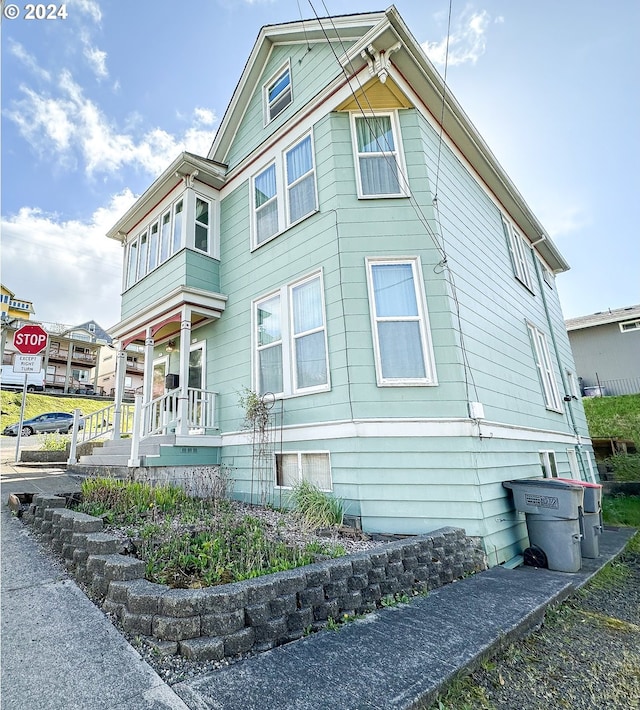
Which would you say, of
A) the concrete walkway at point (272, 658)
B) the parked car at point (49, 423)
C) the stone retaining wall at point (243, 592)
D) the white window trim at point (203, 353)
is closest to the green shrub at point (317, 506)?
the stone retaining wall at point (243, 592)

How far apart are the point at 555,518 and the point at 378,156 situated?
583cm

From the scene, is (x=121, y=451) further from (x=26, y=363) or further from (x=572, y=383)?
(x=572, y=383)

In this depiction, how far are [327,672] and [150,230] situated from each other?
9599 mm

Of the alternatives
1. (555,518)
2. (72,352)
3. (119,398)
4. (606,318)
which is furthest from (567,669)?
(72,352)

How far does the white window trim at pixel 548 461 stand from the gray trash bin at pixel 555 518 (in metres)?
2.52

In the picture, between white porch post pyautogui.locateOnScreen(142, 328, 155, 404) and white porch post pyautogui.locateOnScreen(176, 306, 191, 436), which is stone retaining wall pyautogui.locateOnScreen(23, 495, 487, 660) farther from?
white porch post pyautogui.locateOnScreen(142, 328, 155, 404)

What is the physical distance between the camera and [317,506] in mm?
4930

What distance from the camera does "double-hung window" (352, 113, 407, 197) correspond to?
6.09 meters

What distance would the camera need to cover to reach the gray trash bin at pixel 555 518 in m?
4.73

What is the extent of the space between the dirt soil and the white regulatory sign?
416 inches

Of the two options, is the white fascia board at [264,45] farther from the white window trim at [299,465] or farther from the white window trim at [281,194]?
the white window trim at [299,465]

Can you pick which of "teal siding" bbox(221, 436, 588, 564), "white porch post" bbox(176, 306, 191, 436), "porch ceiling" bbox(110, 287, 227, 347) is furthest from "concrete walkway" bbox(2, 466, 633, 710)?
"porch ceiling" bbox(110, 287, 227, 347)

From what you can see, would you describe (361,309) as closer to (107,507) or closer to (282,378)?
(282,378)

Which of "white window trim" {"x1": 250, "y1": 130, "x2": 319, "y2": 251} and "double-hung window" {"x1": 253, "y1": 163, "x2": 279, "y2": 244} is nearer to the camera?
"white window trim" {"x1": 250, "y1": 130, "x2": 319, "y2": 251}
